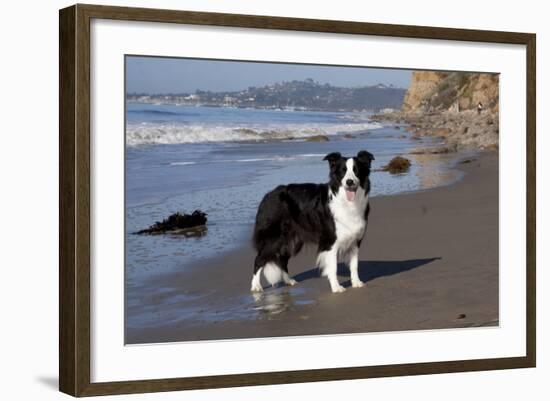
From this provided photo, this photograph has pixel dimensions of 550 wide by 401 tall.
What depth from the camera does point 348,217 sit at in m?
8.48

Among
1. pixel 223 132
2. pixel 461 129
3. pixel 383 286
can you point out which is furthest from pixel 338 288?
pixel 461 129

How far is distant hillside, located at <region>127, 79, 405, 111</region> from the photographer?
26.4ft

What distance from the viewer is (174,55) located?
7.88 m

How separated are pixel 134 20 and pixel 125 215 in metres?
1.12

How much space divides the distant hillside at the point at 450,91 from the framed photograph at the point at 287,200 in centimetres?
1

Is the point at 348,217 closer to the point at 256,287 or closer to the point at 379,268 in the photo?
the point at 379,268

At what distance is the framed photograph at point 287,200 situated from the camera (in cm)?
766

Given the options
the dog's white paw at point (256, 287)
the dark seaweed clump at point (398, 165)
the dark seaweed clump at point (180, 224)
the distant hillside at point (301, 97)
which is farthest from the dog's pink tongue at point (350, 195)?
the dark seaweed clump at point (180, 224)

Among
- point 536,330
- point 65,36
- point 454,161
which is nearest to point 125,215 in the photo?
point 65,36

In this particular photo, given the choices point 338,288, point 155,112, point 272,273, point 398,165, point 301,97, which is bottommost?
point 338,288

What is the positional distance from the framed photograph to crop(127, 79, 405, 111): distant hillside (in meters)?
0.01

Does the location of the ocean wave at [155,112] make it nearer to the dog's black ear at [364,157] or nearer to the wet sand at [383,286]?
the wet sand at [383,286]

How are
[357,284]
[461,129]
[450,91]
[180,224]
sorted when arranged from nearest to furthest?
[180,224], [357,284], [450,91], [461,129]

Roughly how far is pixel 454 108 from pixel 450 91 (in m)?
0.13
